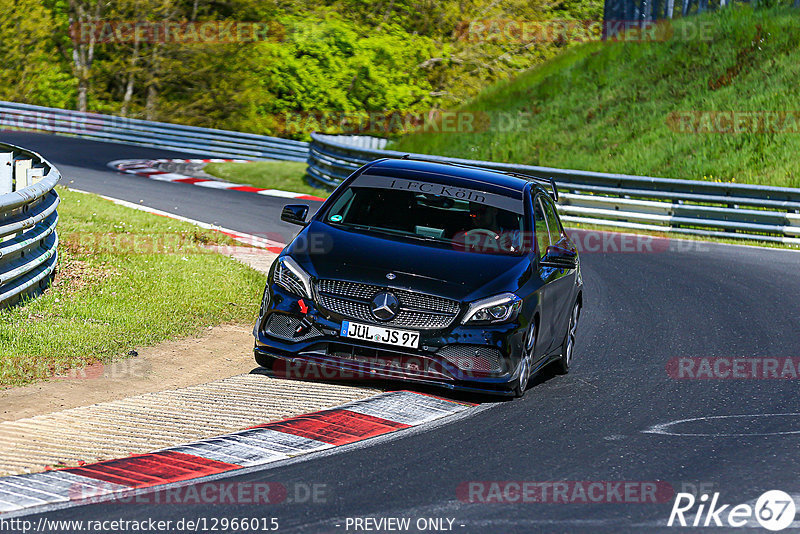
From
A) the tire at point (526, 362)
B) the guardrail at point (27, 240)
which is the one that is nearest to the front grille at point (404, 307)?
the tire at point (526, 362)

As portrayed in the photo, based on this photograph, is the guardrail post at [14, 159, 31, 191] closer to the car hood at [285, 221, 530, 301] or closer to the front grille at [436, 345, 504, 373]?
the car hood at [285, 221, 530, 301]

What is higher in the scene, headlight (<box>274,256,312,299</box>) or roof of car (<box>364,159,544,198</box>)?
roof of car (<box>364,159,544,198</box>)

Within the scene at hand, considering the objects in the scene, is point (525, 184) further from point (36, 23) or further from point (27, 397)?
point (36, 23)

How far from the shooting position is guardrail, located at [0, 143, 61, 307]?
9.66 meters

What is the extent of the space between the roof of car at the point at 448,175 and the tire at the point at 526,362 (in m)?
1.54

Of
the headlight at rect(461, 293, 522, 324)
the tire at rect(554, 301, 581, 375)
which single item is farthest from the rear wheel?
the tire at rect(554, 301, 581, 375)

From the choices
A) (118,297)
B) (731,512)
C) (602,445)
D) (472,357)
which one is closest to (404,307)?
(472,357)

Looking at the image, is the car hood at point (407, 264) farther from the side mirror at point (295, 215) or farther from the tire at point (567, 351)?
the tire at point (567, 351)

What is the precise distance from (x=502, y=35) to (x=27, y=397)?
50599 millimetres

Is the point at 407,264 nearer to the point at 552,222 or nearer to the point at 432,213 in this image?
the point at 432,213

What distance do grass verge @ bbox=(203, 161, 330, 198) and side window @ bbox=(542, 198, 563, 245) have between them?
601 inches

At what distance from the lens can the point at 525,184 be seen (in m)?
10.0

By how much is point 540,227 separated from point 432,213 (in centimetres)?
95

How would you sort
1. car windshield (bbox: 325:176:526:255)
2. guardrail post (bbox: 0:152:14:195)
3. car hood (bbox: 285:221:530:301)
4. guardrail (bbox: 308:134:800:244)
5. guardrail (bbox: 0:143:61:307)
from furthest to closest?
guardrail (bbox: 308:134:800:244) < guardrail post (bbox: 0:152:14:195) < guardrail (bbox: 0:143:61:307) < car windshield (bbox: 325:176:526:255) < car hood (bbox: 285:221:530:301)
